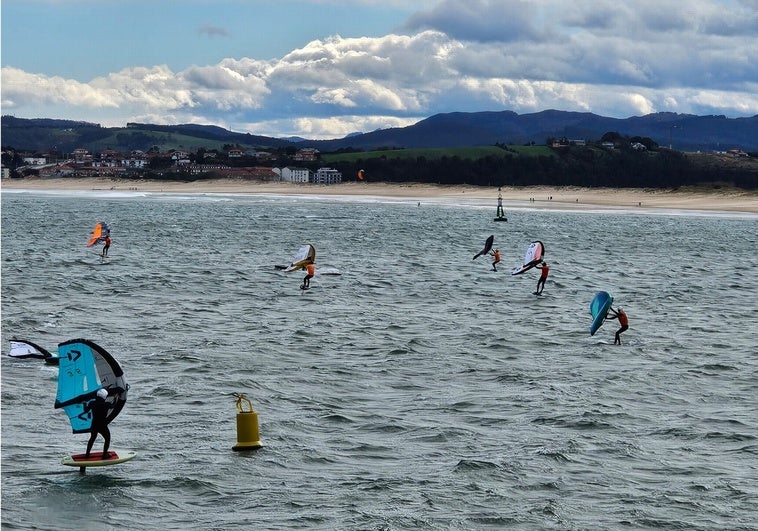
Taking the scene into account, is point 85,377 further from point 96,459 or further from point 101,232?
point 101,232

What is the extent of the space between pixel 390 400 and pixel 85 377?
30.7 feet

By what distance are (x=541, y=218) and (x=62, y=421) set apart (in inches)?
4462

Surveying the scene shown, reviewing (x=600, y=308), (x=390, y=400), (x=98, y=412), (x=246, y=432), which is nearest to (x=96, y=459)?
(x=98, y=412)

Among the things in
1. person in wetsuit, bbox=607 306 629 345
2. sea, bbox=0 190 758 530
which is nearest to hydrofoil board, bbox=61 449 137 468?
sea, bbox=0 190 758 530

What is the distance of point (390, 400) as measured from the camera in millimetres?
26203

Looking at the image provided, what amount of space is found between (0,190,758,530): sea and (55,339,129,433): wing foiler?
58.1 inches

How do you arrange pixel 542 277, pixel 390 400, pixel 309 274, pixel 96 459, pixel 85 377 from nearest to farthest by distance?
pixel 85 377 < pixel 96 459 < pixel 390 400 < pixel 309 274 < pixel 542 277

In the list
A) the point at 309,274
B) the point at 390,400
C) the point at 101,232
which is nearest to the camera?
the point at 390,400

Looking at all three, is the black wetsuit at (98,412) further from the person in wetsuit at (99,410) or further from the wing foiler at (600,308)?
the wing foiler at (600,308)

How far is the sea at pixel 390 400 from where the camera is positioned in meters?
18.5

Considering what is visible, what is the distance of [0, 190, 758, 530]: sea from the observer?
1852 centimetres

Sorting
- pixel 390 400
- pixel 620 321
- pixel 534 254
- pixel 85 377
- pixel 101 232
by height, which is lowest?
pixel 390 400

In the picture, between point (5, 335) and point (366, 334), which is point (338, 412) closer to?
point (366, 334)

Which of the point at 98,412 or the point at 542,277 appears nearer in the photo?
the point at 98,412
